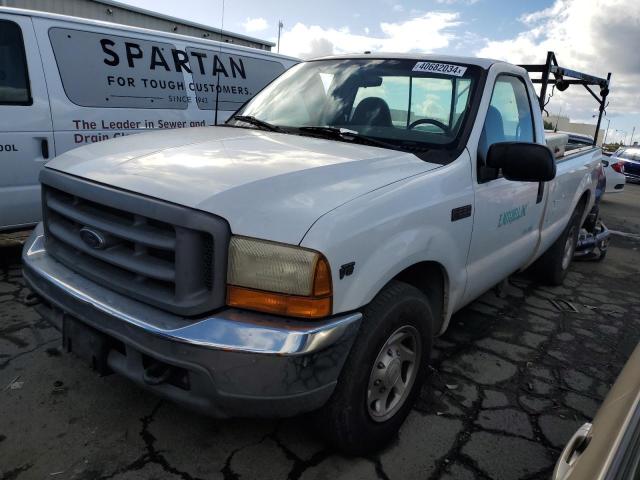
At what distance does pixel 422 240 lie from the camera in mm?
2268

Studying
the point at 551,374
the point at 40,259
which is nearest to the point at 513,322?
the point at 551,374

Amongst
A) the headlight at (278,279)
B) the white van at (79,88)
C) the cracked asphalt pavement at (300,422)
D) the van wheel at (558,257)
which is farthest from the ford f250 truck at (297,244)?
the van wheel at (558,257)

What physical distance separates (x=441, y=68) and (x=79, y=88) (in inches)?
123

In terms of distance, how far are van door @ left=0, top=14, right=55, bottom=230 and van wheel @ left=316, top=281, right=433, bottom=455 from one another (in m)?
3.38

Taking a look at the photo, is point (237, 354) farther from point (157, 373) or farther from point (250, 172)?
point (250, 172)

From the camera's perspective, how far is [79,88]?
4367 millimetres

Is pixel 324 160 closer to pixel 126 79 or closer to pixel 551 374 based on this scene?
pixel 551 374

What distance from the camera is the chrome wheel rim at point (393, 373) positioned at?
2.22 m

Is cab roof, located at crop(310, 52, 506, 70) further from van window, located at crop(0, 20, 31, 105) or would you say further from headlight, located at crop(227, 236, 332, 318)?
van window, located at crop(0, 20, 31, 105)

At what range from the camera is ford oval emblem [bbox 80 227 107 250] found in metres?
2.09

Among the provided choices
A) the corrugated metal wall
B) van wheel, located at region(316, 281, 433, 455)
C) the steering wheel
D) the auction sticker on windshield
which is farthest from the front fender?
the corrugated metal wall

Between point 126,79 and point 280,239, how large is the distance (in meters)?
3.68

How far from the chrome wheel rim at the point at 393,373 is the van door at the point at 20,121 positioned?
342cm

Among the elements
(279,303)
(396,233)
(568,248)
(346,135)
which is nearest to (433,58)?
(346,135)
